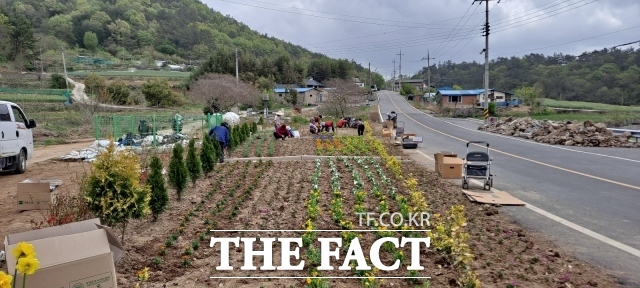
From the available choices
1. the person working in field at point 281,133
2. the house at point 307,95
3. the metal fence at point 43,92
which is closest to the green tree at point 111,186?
the person working in field at point 281,133

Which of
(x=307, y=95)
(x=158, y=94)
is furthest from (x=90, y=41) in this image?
(x=158, y=94)

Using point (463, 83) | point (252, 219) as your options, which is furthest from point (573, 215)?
point (463, 83)

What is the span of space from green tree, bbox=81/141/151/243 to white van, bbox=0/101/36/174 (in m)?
6.83

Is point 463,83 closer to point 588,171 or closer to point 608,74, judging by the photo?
point 608,74

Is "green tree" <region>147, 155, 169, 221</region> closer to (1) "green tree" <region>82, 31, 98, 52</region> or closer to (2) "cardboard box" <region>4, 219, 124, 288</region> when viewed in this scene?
(2) "cardboard box" <region>4, 219, 124, 288</region>

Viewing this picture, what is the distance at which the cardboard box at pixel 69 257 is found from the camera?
10.1 ft

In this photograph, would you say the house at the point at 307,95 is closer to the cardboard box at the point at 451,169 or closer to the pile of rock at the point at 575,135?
the pile of rock at the point at 575,135

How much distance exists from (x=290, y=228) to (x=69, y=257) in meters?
3.12

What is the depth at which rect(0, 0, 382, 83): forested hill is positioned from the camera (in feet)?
260

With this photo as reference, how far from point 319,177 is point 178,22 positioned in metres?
100

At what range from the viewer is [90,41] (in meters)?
83.1

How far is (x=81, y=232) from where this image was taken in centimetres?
353

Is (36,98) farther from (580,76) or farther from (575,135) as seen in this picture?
(580,76)

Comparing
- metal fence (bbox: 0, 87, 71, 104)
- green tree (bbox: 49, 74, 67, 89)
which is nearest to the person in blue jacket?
metal fence (bbox: 0, 87, 71, 104)
